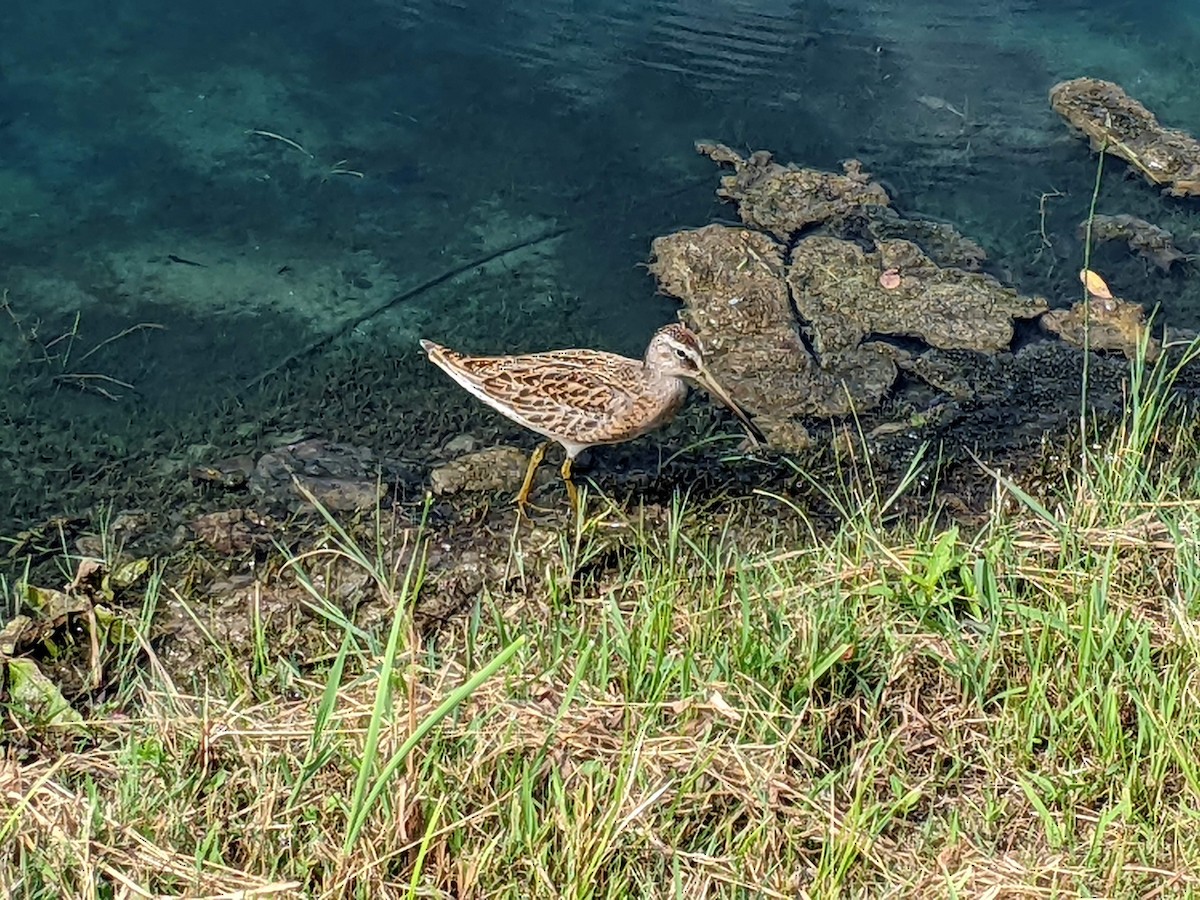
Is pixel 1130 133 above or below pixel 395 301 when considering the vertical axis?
above

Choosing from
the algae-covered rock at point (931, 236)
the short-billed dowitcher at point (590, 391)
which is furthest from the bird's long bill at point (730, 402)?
the algae-covered rock at point (931, 236)

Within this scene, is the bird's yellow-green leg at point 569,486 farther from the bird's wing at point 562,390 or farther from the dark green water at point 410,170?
the dark green water at point 410,170

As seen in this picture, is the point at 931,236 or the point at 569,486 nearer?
the point at 569,486

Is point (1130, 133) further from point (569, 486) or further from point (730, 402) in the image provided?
point (569, 486)

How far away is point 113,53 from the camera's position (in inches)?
287

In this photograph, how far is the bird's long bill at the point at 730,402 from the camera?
5.12 meters

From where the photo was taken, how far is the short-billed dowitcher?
16.4ft

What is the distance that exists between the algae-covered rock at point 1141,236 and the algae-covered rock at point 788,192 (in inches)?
40.3

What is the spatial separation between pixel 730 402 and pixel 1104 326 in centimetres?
195

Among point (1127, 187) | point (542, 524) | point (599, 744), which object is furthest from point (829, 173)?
point (599, 744)

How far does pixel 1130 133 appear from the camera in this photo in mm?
7238

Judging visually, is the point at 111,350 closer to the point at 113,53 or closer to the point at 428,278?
Result: the point at 428,278

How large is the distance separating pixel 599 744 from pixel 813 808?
50 centimetres

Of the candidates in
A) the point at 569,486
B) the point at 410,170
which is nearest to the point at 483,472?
the point at 569,486
